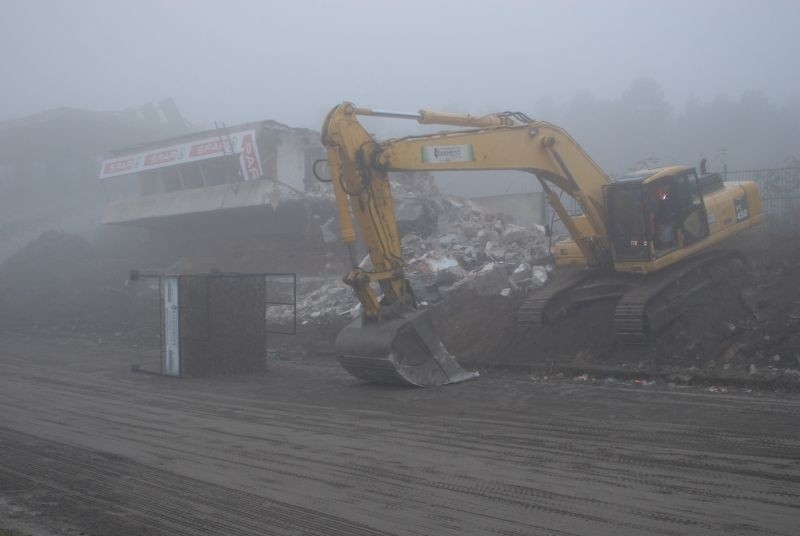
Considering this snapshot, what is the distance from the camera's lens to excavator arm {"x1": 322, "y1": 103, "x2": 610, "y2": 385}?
11.1m

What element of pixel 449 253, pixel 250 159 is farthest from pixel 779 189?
pixel 250 159

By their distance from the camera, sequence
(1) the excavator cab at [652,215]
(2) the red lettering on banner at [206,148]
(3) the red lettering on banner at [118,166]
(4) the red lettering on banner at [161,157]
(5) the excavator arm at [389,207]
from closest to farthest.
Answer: (5) the excavator arm at [389,207], (1) the excavator cab at [652,215], (2) the red lettering on banner at [206,148], (4) the red lettering on banner at [161,157], (3) the red lettering on banner at [118,166]

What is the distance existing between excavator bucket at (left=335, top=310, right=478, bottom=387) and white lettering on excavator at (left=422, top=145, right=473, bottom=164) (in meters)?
2.29

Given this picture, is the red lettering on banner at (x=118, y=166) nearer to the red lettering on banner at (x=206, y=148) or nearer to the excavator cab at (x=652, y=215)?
the red lettering on banner at (x=206, y=148)

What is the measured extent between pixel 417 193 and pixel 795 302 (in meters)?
16.0

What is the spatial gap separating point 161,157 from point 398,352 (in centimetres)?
2350

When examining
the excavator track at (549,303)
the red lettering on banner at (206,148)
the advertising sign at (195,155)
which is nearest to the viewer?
the excavator track at (549,303)

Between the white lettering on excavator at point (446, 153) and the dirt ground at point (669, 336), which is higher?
the white lettering on excavator at point (446, 153)

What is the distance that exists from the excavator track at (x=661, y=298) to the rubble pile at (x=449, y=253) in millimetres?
4478

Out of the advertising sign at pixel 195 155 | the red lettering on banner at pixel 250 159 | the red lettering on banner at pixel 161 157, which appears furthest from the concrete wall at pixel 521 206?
the red lettering on banner at pixel 161 157

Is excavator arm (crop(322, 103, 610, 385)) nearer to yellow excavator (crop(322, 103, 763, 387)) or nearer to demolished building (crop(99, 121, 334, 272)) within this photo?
yellow excavator (crop(322, 103, 763, 387))

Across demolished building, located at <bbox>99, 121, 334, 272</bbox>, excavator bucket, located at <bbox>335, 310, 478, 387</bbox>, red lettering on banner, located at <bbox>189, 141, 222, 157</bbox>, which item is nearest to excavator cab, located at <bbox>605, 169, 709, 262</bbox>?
excavator bucket, located at <bbox>335, 310, 478, 387</bbox>

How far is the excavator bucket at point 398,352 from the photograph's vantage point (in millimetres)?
10984

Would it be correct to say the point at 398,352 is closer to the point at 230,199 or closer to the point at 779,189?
the point at 779,189
